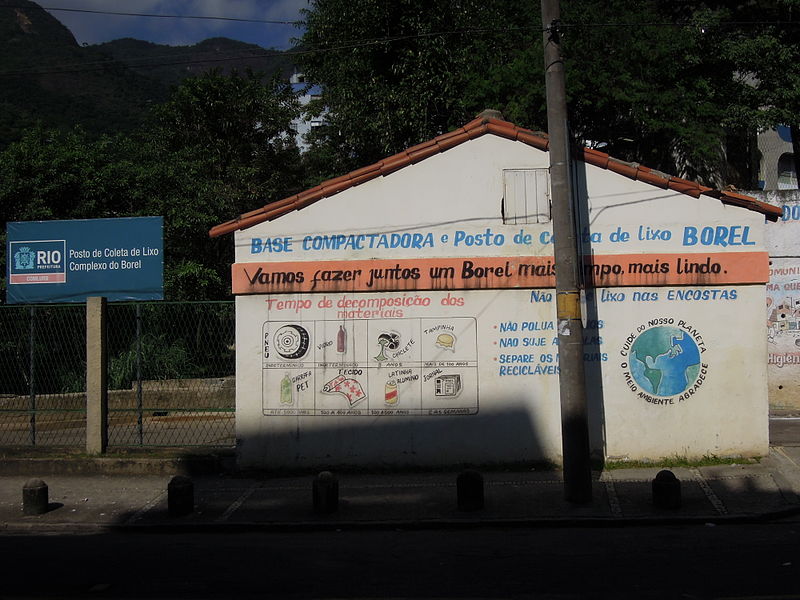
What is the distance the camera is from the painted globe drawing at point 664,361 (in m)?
10.7

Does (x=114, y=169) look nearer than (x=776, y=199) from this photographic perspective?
No

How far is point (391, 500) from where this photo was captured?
947cm

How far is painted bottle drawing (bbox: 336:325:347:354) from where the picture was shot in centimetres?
1105

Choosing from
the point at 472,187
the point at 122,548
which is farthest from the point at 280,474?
the point at 472,187

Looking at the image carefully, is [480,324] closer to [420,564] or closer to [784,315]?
[420,564]

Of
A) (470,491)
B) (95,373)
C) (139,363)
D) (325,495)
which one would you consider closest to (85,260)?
(95,373)

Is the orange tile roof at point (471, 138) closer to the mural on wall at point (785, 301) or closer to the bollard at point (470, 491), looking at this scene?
the mural on wall at point (785, 301)

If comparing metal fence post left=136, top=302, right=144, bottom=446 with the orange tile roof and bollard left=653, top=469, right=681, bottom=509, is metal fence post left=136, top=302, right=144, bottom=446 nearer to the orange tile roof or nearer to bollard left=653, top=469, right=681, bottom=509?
the orange tile roof

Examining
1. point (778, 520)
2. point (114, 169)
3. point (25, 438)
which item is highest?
point (114, 169)

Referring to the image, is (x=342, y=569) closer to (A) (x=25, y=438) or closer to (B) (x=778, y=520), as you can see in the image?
(B) (x=778, y=520)

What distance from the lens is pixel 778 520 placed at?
8.47 m

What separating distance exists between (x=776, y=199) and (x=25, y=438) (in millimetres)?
13768

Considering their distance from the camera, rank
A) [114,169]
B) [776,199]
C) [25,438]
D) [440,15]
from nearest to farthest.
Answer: [25,438]
[776,199]
[114,169]
[440,15]

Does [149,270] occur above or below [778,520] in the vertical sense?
above
